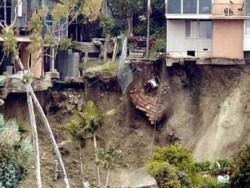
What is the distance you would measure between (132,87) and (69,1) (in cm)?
725

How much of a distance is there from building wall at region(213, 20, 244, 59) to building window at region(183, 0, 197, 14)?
43.3 inches

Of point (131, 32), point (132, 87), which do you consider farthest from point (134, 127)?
point (131, 32)

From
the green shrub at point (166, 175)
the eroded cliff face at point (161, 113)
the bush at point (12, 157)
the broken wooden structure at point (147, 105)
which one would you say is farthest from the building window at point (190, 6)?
the bush at point (12, 157)

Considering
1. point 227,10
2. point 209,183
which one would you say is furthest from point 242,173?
point 227,10

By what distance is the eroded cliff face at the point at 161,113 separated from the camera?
40938 millimetres

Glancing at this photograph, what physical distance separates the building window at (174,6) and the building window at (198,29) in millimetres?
1024

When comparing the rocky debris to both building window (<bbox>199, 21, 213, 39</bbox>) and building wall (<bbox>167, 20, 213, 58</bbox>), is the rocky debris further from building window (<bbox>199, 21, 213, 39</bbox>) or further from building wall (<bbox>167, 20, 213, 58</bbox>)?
building window (<bbox>199, 21, 213, 39</bbox>)

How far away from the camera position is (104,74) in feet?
138

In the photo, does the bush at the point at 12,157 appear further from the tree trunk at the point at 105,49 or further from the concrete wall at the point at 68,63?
the tree trunk at the point at 105,49

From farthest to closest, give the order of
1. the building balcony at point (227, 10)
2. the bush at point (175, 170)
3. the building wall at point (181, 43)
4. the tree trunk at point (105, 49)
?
the tree trunk at point (105, 49) → the building wall at point (181, 43) → the building balcony at point (227, 10) → the bush at point (175, 170)

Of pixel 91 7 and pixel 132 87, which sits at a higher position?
pixel 91 7

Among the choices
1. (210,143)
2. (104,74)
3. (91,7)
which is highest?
(91,7)

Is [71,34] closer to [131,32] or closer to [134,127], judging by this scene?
[131,32]

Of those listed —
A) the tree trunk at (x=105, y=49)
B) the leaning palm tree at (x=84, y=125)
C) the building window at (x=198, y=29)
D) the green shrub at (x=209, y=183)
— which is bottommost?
the green shrub at (x=209, y=183)
